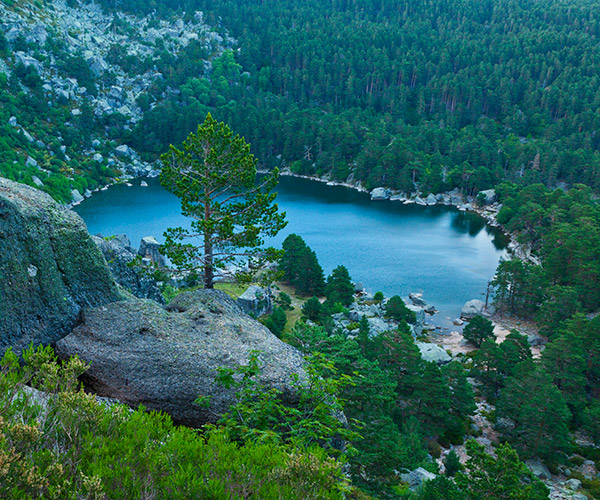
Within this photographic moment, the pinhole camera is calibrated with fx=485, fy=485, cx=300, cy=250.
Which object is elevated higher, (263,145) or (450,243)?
(263,145)

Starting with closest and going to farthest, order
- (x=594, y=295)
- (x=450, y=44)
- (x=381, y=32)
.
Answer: (x=594, y=295), (x=450, y=44), (x=381, y=32)

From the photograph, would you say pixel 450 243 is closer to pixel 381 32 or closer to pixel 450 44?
pixel 450 44

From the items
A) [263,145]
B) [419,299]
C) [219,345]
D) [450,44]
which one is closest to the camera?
[219,345]

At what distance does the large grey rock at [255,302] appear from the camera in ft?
156

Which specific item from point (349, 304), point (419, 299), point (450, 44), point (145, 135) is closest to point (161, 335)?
point (349, 304)

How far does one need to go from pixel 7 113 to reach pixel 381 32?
12360 centimetres

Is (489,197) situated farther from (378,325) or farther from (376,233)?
(378,325)

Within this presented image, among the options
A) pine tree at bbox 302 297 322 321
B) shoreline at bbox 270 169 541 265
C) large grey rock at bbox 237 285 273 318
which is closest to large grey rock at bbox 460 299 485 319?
pine tree at bbox 302 297 322 321

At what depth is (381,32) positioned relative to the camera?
17125 cm

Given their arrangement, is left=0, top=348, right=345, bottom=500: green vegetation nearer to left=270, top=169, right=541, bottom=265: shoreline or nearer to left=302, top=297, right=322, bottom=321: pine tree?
left=302, top=297, right=322, bottom=321: pine tree

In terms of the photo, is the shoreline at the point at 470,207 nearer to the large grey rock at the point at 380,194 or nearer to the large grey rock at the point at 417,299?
the large grey rock at the point at 380,194

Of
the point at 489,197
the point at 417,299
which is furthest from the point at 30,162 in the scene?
the point at 489,197

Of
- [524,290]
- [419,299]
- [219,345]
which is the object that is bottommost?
[419,299]

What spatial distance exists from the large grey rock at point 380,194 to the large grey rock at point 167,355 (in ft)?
279
